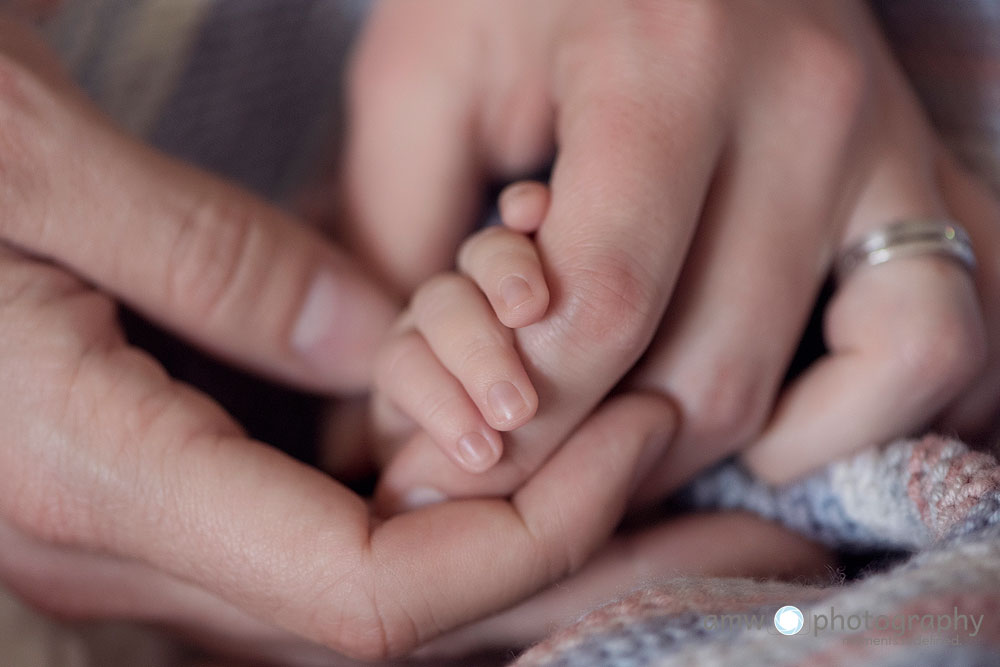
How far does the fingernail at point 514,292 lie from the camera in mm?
492

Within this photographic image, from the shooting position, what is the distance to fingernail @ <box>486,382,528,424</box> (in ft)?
1.58

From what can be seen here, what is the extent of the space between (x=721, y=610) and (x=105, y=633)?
527mm

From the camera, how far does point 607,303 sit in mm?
514

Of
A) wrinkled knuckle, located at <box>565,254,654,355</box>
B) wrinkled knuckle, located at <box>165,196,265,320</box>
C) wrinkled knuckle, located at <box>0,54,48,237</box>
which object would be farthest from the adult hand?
wrinkled knuckle, located at <box>0,54,48,237</box>

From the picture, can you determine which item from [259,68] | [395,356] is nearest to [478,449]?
[395,356]

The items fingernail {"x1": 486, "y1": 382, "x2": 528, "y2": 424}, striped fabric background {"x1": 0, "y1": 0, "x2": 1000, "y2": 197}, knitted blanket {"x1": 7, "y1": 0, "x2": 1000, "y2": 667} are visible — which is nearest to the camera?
knitted blanket {"x1": 7, "y1": 0, "x2": 1000, "y2": 667}

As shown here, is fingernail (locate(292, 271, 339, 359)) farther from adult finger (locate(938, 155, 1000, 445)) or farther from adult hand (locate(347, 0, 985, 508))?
adult finger (locate(938, 155, 1000, 445))

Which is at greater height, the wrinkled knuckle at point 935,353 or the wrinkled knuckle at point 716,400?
the wrinkled knuckle at point 935,353

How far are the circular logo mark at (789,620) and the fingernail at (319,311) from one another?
1.31 ft

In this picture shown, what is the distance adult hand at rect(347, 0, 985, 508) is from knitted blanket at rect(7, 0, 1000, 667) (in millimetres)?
65

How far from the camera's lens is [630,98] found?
1.89ft

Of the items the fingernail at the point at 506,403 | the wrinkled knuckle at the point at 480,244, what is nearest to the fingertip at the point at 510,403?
the fingernail at the point at 506,403

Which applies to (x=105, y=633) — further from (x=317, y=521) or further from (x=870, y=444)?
(x=870, y=444)

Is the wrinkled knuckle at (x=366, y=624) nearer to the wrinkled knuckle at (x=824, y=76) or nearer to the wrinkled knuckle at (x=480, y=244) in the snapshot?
the wrinkled knuckle at (x=480, y=244)
